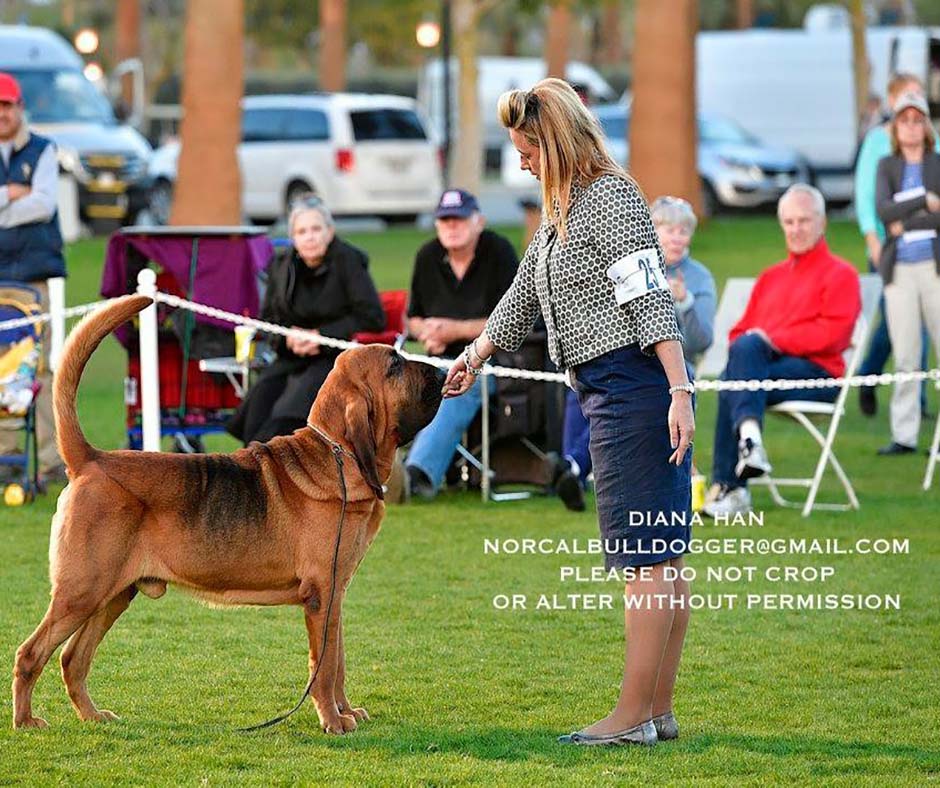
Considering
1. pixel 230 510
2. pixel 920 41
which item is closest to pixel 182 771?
pixel 230 510

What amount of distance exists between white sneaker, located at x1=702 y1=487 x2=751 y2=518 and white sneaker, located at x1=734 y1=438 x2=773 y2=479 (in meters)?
0.21

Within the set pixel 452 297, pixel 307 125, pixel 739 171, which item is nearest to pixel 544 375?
pixel 452 297

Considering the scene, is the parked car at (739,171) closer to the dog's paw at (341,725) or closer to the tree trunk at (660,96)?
the tree trunk at (660,96)

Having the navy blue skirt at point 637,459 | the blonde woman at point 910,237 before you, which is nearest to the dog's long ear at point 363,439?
the navy blue skirt at point 637,459

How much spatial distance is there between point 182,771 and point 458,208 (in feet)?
16.7

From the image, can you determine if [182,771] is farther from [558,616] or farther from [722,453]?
[722,453]

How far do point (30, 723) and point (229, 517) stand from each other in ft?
2.96

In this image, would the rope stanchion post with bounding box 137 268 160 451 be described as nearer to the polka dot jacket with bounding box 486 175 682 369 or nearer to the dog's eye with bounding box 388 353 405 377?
the dog's eye with bounding box 388 353 405 377

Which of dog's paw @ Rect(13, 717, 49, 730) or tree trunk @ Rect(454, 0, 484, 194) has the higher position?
tree trunk @ Rect(454, 0, 484, 194)

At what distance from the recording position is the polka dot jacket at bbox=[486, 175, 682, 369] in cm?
547

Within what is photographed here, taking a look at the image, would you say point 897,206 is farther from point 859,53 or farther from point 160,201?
point 859,53

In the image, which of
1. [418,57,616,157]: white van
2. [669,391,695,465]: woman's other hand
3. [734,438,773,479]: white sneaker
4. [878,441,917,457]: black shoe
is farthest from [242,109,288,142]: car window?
[669,391,695,465]: woman's other hand

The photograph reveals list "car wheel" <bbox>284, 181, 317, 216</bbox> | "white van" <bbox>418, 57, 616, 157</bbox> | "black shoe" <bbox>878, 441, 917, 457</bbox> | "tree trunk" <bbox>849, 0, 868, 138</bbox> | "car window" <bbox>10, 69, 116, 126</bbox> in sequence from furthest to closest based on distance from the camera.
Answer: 1. "white van" <bbox>418, 57, 616, 157</bbox>
2. "tree trunk" <bbox>849, 0, 868, 138</bbox>
3. "car wheel" <bbox>284, 181, 317, 216</bbox>
4. "car window" <bbox>10, 69, 116, 126</bbox>
5. "black shoe" <bbox>878, 441, 917, 457</bbox>

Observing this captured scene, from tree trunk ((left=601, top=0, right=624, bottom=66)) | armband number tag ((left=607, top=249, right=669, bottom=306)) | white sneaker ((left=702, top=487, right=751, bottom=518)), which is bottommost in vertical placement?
white sneaker ((left=702, top=487, right=751, bottom=518))
